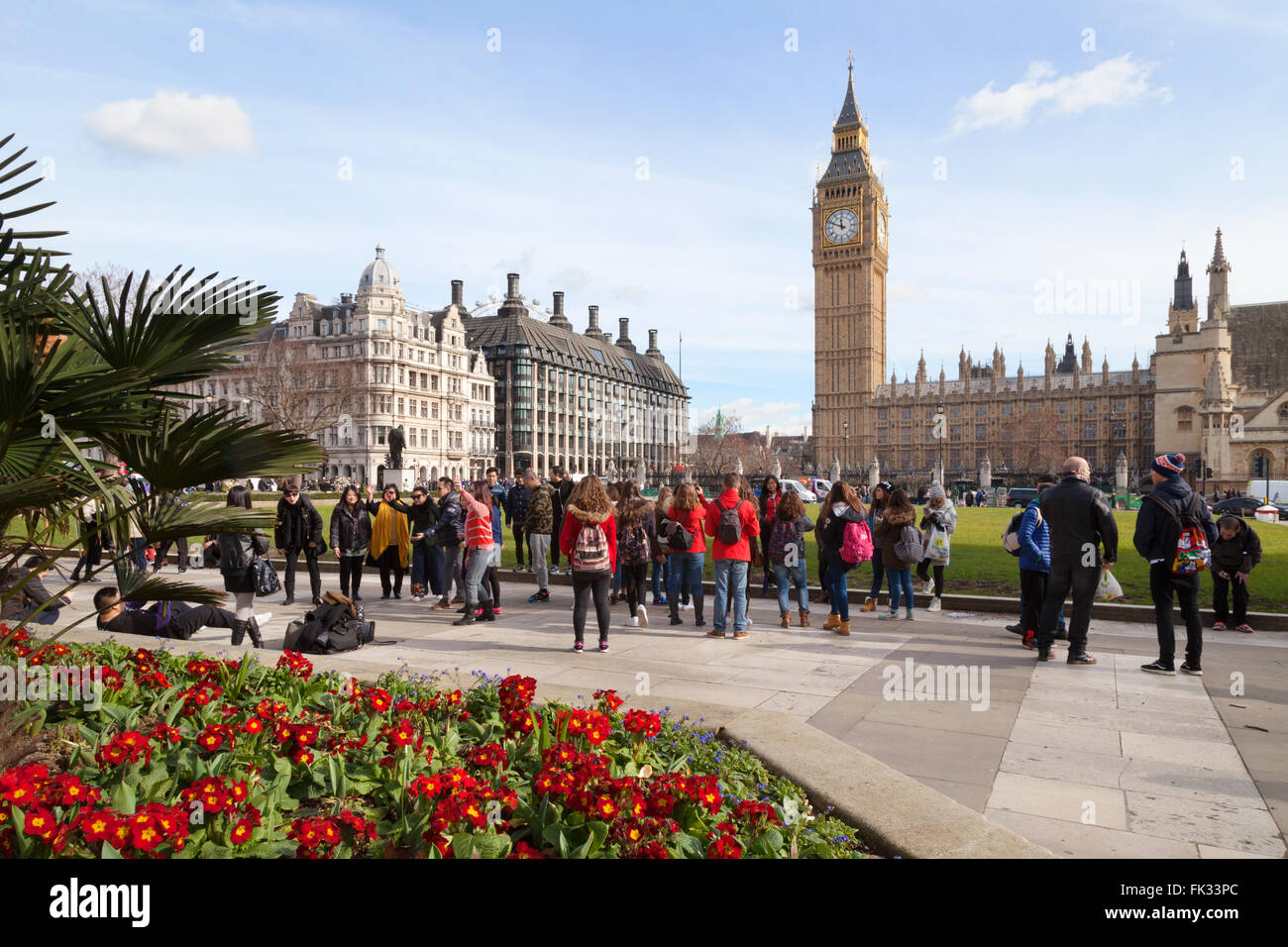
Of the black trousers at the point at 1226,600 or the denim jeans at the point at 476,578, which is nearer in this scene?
the black trousers at the point at 1226,600

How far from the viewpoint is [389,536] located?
44.2 ft

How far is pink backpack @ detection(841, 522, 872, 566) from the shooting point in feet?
34.5

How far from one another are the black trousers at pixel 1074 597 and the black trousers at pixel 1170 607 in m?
0.55

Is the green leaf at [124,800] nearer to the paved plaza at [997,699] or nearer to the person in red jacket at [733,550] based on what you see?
the paved plaza at [997,699]

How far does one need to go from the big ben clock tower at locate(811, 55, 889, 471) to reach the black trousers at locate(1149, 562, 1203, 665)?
4051 inches

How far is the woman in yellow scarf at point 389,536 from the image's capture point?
1323 centimetres

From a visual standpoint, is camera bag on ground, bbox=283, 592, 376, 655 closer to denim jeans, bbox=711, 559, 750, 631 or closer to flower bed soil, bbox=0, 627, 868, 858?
flower bed soil, bbox=0, 627, 868, 858

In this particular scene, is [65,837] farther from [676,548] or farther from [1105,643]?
[1105,643]

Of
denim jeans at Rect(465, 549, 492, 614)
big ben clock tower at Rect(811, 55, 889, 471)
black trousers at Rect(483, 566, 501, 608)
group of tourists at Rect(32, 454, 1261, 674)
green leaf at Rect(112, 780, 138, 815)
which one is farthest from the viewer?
big ben clock tower at Rect(811, 55, 889, 471)

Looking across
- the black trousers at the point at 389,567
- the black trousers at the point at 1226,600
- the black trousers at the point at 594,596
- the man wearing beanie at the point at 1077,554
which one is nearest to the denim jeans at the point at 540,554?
A: the black trousers at the point at 389,567

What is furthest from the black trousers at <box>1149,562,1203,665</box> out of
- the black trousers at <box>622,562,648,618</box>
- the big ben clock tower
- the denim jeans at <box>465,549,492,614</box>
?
the big ben clock tower

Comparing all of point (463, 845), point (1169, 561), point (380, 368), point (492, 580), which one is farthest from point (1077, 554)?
point (380, 368)
